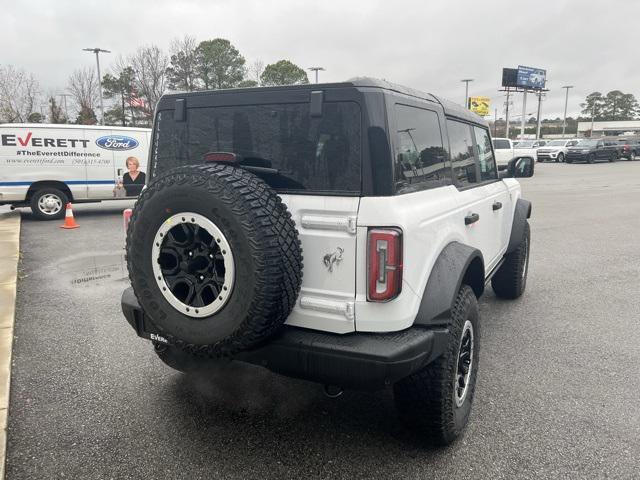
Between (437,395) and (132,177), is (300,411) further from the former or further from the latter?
(132,177)

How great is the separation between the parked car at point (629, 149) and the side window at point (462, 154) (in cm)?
3840

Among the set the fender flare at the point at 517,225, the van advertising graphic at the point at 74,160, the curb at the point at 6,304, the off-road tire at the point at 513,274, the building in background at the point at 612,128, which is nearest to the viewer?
the curb at the point at 6,304

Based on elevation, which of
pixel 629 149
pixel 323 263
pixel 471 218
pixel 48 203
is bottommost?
pixel 48 203

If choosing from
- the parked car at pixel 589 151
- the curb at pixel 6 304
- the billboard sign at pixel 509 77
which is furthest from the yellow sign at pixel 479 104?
the curb at pixel 6 304

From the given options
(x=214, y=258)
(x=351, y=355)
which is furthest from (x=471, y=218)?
(x=214, y=258)

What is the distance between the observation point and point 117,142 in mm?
11492

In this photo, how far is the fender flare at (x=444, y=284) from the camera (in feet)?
7.96

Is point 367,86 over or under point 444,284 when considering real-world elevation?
over

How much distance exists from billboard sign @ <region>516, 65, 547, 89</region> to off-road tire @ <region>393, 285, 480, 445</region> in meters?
61.9

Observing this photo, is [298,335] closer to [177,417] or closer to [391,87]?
[177,417]

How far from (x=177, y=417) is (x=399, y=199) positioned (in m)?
1.89

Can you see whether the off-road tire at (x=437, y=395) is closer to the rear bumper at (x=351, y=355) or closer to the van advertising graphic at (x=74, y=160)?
the rear bumper at (x=351, y=355)

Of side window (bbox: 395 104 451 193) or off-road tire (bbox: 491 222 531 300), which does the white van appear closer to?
off-road tire (bbox: 491 222 531 300)

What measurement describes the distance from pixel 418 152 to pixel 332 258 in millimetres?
831
